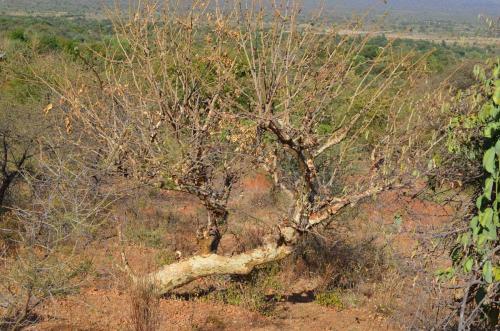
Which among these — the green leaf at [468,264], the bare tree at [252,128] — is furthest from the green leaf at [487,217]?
the bare tree at [252,128]

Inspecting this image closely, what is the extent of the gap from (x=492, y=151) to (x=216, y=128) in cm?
393

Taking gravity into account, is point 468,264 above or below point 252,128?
below

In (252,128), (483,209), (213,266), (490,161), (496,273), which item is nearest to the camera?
(490,161)


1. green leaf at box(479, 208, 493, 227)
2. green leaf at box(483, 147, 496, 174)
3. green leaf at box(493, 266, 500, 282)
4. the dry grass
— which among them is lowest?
the dry grass

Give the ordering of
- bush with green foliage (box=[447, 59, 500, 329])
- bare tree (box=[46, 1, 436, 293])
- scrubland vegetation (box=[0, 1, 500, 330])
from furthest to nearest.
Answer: bare tree (box=[46, 1, 436, 293]) → scrubland vegetation (box=[0, 1, 500, 330]) → bush with green foliage (box=[447, 59, 500, 329])

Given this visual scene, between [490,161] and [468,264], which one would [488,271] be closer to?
[468,264]

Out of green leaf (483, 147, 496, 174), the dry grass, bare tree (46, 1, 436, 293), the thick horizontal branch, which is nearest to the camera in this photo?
green leaf (483, 147, 496, 174)

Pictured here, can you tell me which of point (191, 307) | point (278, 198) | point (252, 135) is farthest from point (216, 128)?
point (278, 198)

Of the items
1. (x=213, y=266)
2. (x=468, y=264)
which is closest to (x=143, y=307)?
(x=213, y=266)

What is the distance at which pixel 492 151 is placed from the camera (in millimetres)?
3682

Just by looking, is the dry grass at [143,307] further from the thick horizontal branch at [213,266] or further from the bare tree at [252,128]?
the thick horizontal branch at [213,266]

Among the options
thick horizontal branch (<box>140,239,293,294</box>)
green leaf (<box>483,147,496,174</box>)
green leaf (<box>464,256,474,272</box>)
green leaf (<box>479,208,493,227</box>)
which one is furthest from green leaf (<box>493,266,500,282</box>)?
thick horizontal branch (<box>140,239,293,294</box>)

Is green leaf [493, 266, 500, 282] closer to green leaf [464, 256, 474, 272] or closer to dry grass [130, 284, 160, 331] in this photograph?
green leaf [464, 256, 474, 272]

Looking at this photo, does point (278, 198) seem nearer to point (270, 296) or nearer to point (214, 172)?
point (270, 296)
